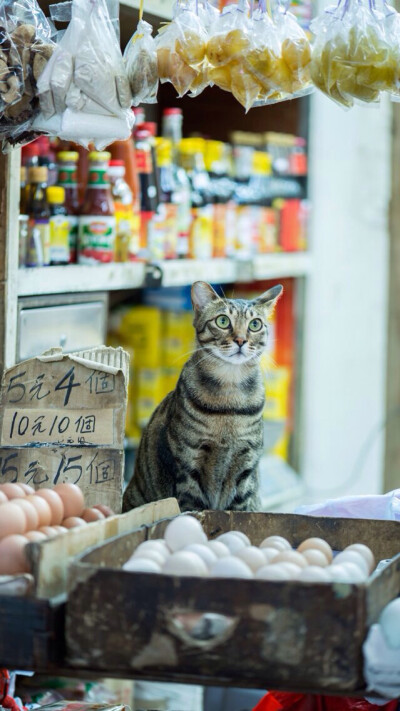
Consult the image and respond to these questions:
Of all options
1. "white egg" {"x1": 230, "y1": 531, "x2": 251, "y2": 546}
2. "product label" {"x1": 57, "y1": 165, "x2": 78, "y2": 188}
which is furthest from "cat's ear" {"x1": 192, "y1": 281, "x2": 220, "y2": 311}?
"white egg" {"x1": 230, "y1": 531, "x2": 251, "y2": 546}

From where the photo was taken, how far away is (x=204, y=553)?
1233 mm

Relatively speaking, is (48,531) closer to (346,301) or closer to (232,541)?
(232,541)

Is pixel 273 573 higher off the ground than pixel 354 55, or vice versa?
pixel 354 55

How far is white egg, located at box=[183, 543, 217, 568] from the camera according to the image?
1225 millimetres

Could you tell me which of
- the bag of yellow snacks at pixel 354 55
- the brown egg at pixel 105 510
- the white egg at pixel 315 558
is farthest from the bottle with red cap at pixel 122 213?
the white egg at pixel 315 558

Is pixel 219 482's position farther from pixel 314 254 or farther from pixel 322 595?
pixel 314 254

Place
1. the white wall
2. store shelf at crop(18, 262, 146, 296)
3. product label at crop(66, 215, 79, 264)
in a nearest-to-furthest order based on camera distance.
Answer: store shelf at crop(18, 262, 146, 296), product label at crop(66, 215, 79, 264), the white wall

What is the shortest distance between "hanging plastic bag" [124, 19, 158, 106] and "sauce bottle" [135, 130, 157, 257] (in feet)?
3.18

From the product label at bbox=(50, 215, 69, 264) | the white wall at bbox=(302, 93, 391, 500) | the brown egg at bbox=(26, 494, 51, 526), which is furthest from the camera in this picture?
the white wall at bbox=(302, 93, 391, 500)

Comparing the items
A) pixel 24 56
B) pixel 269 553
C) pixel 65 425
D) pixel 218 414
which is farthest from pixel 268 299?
pixel 269 553

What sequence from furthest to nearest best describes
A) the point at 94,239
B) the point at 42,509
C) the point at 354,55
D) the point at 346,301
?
the point at 346,301 → the point at 94,239 → the point at 354,55 → the point at 42,509

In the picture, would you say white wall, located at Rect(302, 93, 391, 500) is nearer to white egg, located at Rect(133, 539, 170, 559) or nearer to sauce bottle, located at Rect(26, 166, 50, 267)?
sauce bottle, located at Rect(26, 166, 50, 267)

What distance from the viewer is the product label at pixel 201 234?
2.84m

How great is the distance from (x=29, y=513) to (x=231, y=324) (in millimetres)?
764
